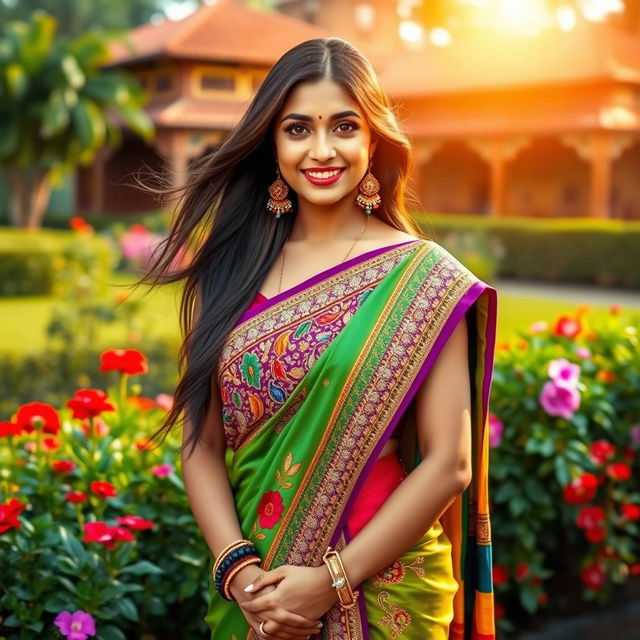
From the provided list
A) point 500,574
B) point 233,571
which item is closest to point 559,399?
point 500,574

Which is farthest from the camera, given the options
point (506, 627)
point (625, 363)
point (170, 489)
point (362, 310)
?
point (625, 363)

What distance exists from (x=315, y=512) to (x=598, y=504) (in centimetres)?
204

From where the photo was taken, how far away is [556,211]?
24547 millimetres

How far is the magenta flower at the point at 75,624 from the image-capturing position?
231 cm

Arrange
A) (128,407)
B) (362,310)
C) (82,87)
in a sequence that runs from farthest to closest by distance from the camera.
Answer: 1. (82,87)
2. (128,407)
3. (362,310)

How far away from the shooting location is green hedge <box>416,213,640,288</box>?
15.8 metres

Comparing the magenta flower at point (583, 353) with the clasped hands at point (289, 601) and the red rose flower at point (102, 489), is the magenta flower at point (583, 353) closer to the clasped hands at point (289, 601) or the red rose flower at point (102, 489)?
the red rose flower at point (102, 489)

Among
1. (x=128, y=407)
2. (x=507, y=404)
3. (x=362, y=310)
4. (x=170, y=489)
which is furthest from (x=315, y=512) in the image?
(x=507, y=404)

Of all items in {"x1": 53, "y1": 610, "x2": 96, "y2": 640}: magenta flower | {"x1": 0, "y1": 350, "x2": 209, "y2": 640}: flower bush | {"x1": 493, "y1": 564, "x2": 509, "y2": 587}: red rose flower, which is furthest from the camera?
{"x1": 493, "y1": 564, "x2": 509, "y2": 587}: red rose flower

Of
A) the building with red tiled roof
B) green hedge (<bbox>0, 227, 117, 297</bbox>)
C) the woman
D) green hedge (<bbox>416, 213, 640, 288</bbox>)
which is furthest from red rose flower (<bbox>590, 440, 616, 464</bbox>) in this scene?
the building with red tiled roof

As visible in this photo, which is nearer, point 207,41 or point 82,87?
point 82,87

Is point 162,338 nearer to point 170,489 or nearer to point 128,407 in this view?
point 128,407

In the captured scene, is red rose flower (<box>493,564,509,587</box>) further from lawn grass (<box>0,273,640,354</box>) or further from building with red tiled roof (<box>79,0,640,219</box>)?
building with red tiled roof (<box>79,0,640,219</box>)

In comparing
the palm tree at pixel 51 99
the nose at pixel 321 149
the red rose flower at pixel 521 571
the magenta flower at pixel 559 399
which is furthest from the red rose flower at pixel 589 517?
the palm tree at pixel 51 99
